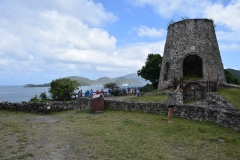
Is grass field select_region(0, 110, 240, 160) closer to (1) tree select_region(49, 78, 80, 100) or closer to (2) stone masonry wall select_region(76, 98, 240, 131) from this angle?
(2) stone masonry wall select_region(76, 98, 240, 131)

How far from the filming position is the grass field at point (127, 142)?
611cm

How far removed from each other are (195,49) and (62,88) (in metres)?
18.7

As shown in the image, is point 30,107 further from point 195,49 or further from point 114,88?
point 114,88

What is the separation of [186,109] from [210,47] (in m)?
15.4

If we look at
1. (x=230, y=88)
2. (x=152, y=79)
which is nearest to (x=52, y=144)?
(x=230, y=88)

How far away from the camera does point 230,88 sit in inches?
863

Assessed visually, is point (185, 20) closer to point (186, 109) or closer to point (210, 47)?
point (210, 47)

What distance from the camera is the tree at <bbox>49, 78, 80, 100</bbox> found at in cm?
3055

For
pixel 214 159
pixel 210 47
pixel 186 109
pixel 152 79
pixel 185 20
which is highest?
pixel 185 20

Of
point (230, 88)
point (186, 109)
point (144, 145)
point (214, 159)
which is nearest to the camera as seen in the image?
point (214, 159)

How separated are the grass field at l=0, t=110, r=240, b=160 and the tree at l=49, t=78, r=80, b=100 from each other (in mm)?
21014

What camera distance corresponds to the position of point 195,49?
78.1 ft

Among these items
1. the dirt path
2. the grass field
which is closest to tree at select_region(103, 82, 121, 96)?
the grass field

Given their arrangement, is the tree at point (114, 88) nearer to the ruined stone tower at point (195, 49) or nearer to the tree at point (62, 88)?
the tree at point (62, 88)
